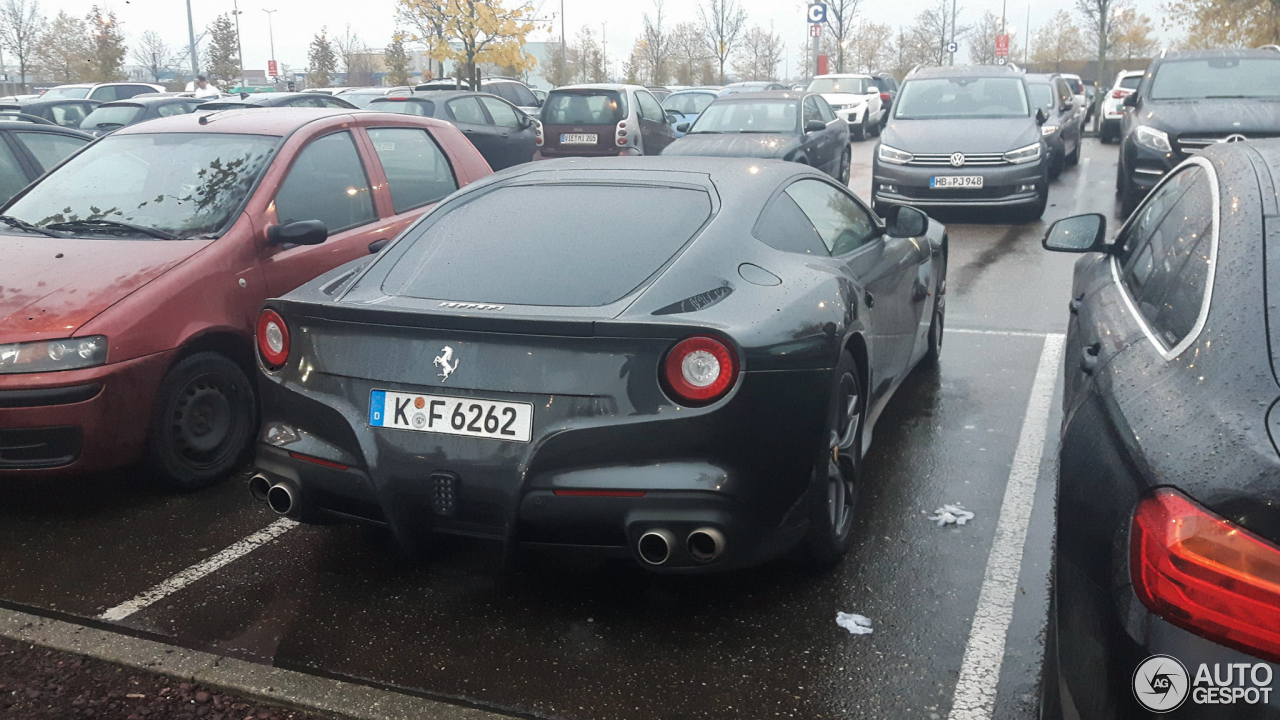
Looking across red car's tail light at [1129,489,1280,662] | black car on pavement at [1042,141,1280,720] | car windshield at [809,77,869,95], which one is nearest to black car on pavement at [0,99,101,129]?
car windshield at [809,77,869,95]

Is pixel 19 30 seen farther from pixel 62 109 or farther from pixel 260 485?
pixel 260 485

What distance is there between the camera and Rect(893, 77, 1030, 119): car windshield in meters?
12.7

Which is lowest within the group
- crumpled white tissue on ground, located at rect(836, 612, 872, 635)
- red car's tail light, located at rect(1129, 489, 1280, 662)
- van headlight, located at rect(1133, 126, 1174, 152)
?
crumpled white tissue on ground, located at rect(836, 612, 872, 635)

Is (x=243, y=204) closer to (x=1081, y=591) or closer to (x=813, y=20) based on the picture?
(x=1081, y=591)

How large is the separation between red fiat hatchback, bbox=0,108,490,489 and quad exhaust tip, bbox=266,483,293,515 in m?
1.16

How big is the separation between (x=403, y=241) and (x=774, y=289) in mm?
1435

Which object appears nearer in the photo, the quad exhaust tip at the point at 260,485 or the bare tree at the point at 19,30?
the quad exhaust tip at the point at 260,485

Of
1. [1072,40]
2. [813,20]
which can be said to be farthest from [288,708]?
[1072,40]

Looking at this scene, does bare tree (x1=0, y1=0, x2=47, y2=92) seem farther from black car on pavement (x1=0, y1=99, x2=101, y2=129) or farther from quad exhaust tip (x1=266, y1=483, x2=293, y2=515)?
quad exhaust tip (x1=266, y1=483, x2=293, y2=515)

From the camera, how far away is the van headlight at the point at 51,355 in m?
4.05

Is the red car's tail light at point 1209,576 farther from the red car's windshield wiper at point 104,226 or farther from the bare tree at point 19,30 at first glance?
the bare tree at point 19,30

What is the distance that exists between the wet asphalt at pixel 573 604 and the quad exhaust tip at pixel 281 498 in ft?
1.19

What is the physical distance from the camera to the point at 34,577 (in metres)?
3.85

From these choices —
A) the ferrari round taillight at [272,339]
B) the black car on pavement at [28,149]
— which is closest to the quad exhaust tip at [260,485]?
the ferrari round taillight at [272,339]
